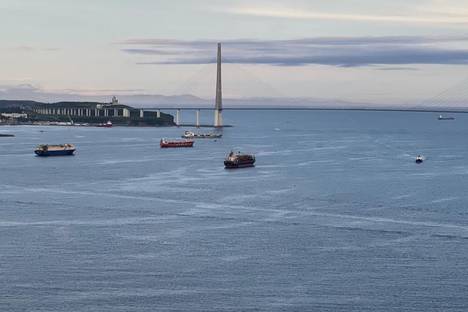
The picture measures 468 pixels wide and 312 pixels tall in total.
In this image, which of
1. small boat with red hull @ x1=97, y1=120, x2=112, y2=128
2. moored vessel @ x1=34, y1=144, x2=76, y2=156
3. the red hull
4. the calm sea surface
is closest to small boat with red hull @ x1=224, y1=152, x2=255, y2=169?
the calm sea surface

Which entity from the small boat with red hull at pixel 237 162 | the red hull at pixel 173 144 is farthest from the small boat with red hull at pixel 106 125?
the small boat with red hull at pixel 237 162

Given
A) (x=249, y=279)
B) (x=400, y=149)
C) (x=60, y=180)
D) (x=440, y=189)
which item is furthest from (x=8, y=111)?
(x=249, y=279)

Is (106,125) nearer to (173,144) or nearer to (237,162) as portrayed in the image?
(173,144)

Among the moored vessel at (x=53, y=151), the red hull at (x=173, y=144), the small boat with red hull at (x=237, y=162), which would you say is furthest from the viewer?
the red hull at (x=173, y=144)

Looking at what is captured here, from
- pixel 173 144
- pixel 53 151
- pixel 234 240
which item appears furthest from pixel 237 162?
pixel 234 240

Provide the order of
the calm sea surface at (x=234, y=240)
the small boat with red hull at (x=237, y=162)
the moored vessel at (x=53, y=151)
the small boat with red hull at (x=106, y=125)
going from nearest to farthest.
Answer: the calm sea surface at (x=234, y=240)
the small boat with red hull at (x=237, y=162)
the moored vessel at (x=53, y=151)
the small boat with red hull at (x=106, y=125)

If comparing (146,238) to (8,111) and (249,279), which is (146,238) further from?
(8,111)

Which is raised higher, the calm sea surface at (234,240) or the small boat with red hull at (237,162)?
the small boat with red hull at (237,162)

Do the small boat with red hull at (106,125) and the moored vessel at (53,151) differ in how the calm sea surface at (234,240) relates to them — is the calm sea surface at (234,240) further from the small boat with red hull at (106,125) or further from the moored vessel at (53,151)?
the small boat with red hull at (106,125)
